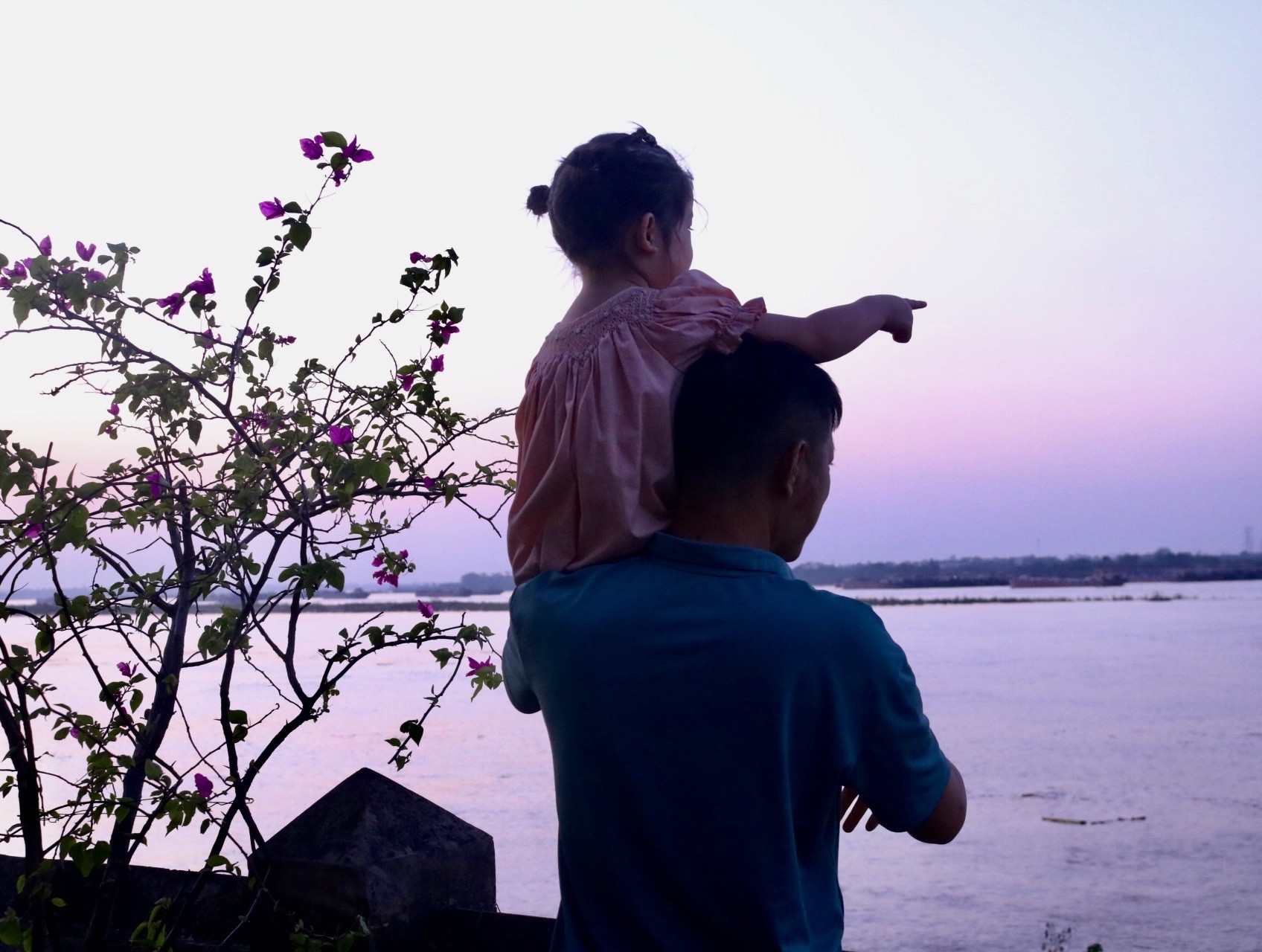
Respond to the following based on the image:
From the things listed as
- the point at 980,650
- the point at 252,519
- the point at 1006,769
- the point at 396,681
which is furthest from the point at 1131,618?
the point at 252,519

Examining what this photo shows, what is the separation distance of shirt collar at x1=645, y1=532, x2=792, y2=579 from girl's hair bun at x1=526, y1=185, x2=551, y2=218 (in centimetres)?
59

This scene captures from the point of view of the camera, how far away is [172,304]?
2.48 m

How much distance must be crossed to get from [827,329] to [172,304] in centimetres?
165

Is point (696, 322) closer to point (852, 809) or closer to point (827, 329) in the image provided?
point (827, 329)

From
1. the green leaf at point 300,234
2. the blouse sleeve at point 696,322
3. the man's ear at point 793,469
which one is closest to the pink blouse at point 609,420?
the blouse sleeve at point 696,322

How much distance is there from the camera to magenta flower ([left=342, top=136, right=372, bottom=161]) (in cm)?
237

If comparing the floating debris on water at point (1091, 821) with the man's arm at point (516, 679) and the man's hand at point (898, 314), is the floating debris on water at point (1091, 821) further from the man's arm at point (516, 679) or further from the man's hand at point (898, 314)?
the man's arm at point (516, 679)

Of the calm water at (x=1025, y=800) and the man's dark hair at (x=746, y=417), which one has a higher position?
the man's dark hair at (x=746, y=417)

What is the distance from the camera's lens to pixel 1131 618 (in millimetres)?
44219

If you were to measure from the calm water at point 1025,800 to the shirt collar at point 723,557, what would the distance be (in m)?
2.25

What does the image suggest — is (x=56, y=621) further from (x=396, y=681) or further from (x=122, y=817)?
(x=396, y=681)

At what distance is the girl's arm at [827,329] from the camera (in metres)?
1.33

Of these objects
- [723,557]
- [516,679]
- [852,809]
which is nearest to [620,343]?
[723,557]

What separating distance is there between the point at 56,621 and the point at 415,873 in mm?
930
